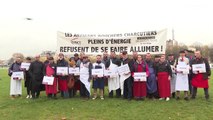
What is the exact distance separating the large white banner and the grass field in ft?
11.1

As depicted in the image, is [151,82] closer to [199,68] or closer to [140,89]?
[140,89]

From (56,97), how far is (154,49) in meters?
5.60

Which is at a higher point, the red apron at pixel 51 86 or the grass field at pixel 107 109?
the red apron at pixel 51 86

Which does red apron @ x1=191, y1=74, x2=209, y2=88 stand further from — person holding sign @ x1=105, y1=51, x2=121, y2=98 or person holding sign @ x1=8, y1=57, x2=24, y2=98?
person holding sign @ x1=8, y1=57, x2=24, y2=98

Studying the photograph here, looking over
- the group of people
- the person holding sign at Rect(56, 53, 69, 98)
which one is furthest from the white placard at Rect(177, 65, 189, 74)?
the person holding sign at Rect(56, 53, 69, 98)

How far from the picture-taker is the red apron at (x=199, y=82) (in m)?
15.1

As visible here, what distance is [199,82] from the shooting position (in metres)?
15.2

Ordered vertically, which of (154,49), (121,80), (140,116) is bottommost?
(140,116)

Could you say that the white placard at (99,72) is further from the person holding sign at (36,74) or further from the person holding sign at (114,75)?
the person holding sign at (36,74)

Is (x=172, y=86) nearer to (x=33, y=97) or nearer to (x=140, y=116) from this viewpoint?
(x=140, y=116)

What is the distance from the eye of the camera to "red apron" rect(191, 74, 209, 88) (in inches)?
594

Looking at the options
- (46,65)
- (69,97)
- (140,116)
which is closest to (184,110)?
(140,116)

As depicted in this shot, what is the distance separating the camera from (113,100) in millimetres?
15758

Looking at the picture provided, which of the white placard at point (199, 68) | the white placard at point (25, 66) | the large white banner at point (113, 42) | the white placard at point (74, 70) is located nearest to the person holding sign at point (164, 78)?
the white placard at point (199, 68)
